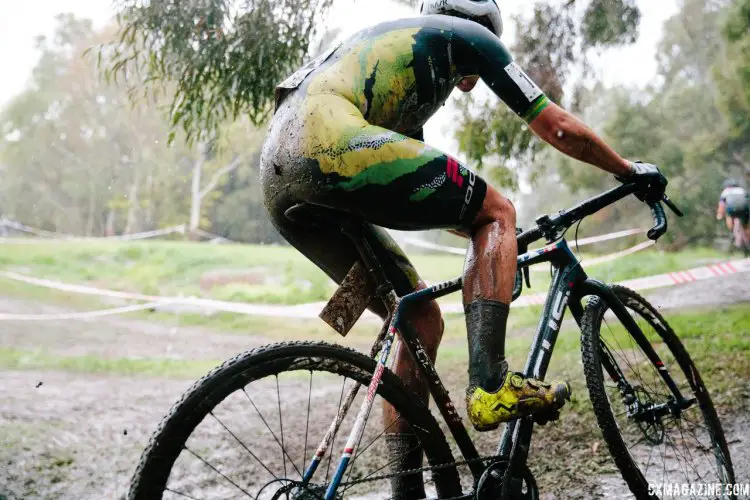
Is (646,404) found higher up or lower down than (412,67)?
lower down

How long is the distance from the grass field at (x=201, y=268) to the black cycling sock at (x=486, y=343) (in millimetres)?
8358

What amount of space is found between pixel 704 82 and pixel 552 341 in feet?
53.3

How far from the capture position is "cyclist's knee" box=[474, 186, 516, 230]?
179 cm

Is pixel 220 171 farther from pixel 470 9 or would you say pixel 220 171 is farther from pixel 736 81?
pixel 470 9

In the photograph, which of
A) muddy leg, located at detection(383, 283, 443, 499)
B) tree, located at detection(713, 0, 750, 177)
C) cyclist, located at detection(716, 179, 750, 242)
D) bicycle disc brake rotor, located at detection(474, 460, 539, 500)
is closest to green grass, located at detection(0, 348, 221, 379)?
muddy leg, located at detection(383, 283, 443, 499)

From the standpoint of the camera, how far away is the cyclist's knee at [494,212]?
179 cm

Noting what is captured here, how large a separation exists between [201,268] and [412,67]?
1320 centimetres

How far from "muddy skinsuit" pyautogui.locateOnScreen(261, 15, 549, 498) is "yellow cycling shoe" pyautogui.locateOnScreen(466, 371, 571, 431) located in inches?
14.1

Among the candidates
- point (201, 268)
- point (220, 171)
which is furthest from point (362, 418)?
point (220, 171)

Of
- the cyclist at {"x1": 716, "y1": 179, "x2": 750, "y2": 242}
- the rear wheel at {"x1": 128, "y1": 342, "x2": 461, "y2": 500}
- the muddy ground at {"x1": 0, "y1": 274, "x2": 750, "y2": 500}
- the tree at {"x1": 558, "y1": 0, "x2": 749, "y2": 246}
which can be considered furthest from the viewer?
the tree at {"x1": 558, "y1": 0, "x2": 749, "y2": 246}

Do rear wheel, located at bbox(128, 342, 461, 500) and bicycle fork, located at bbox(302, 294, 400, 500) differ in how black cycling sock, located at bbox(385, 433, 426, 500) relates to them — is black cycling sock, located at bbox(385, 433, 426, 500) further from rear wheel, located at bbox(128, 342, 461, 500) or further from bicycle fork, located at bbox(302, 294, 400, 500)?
bicycle fork, located at bbox(302, 294, 400, 500)

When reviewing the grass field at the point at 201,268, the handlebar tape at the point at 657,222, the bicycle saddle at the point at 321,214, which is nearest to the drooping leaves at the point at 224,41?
the bicycle saddle at the point at 321,214

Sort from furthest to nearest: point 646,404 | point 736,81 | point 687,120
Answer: point 687,120 → point 736,81 → point 646,404

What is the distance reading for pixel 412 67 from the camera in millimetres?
1845
